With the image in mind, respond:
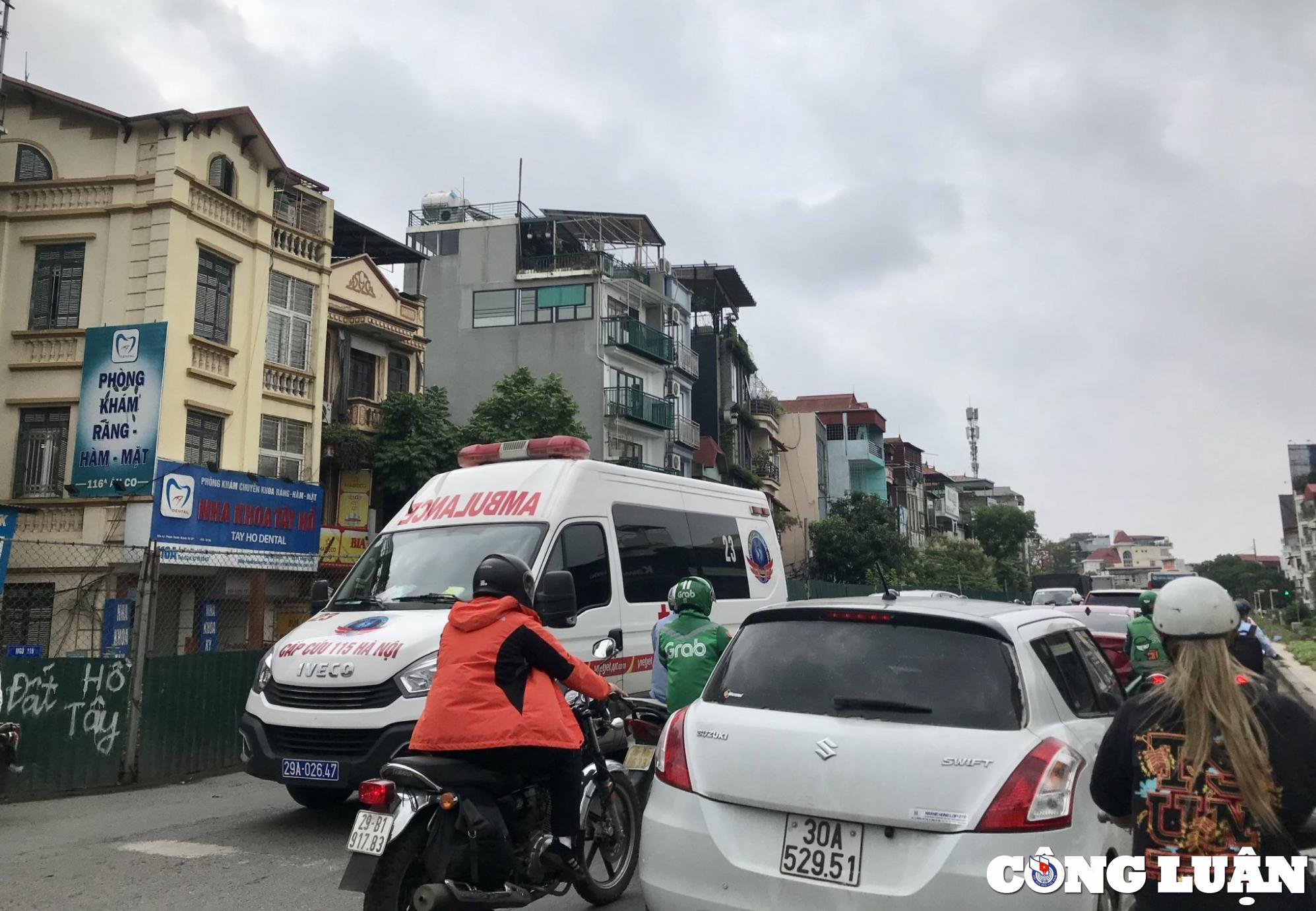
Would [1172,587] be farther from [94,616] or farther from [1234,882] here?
[94,616]

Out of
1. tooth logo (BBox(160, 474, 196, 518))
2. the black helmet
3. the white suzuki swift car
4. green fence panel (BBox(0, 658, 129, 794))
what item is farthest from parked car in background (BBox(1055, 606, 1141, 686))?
tooth logo (BBox(160, 474, 196, 518))

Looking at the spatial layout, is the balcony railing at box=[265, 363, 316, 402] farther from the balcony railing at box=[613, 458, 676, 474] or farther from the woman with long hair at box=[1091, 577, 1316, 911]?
the woman with long hair at box=[1091, 577, 1316, 911]

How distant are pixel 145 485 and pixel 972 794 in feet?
60.6

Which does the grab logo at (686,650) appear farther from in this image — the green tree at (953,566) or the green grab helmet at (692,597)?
the green tree at (953,566)

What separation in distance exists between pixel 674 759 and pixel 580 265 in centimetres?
3434

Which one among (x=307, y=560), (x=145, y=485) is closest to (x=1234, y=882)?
(x=145, y=485)

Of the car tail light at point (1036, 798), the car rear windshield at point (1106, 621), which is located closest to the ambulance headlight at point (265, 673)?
the car tail light at point (1036, 798)

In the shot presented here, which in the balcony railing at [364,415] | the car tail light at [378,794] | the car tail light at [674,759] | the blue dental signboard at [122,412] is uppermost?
the balcony railing at [364,415]

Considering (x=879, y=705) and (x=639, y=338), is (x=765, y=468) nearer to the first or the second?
(x=639, y=338)

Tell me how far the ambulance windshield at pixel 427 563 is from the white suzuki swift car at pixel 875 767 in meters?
3.97

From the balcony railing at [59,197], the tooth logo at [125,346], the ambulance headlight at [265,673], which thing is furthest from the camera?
the balcony railing at [59,197]

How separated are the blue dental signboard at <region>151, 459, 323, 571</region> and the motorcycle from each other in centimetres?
1688

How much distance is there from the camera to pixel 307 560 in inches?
941

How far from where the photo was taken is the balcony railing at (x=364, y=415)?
28234 millimetres
